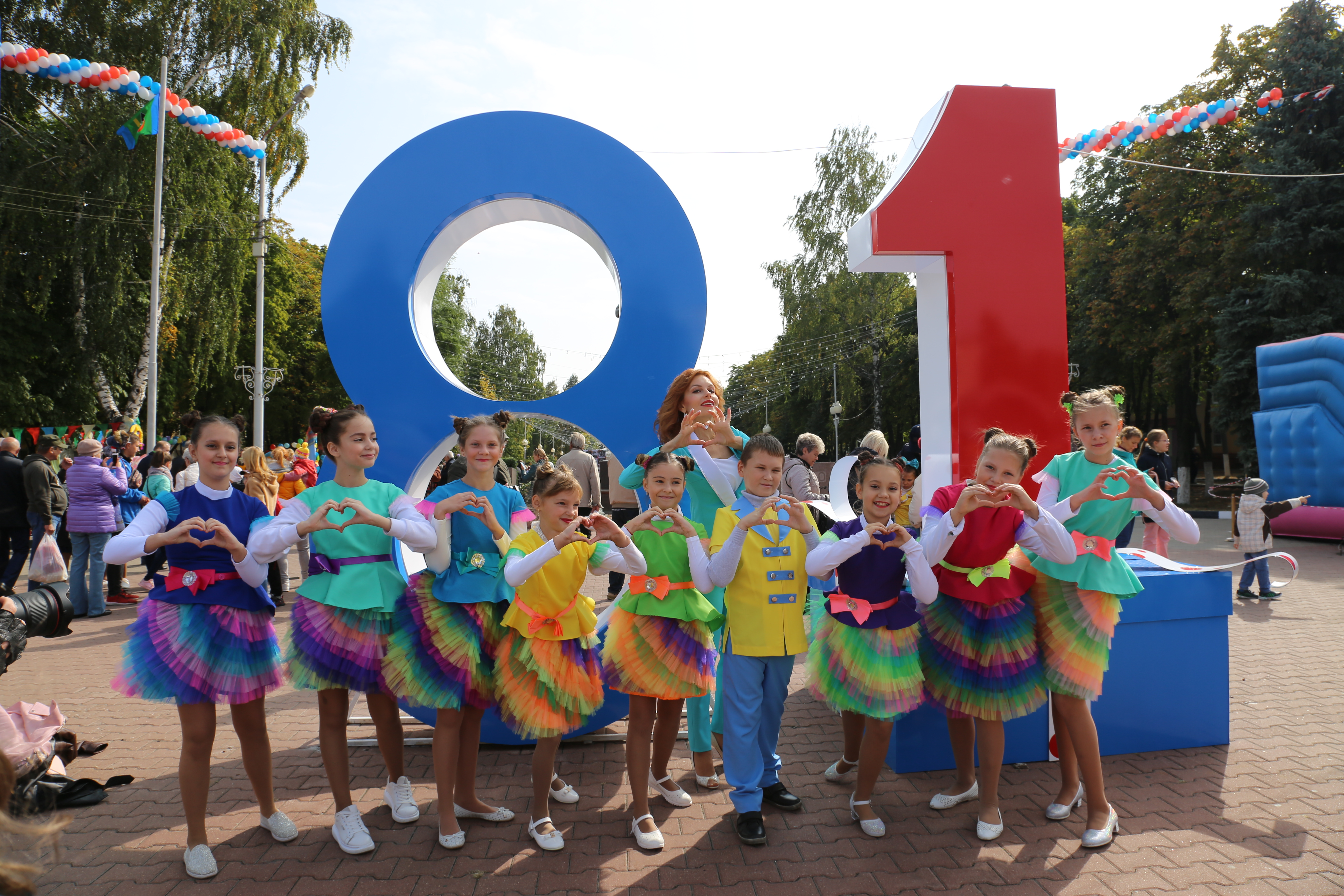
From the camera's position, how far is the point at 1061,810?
355cm

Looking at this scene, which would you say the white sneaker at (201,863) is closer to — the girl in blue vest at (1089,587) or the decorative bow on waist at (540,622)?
the decorative bow on waist at (540,622)

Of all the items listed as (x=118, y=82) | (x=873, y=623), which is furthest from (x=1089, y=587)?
(x=118, y=82)

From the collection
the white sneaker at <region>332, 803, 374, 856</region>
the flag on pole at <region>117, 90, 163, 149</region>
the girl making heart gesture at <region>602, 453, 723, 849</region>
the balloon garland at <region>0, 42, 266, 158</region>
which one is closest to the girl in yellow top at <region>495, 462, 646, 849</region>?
the girl making heart gesture at <region>602, 453, 723, 849</region>

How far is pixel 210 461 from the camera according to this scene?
325 cm

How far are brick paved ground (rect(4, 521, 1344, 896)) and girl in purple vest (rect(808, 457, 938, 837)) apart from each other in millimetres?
374

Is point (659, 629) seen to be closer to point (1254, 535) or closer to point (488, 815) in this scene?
point (488, 815)

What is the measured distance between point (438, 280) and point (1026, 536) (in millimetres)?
3433

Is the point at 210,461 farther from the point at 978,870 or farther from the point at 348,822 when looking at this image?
the point at 978,870

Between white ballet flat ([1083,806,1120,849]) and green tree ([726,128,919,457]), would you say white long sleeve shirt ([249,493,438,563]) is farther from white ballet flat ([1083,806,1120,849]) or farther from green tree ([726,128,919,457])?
green tree ([726,128,919,457])

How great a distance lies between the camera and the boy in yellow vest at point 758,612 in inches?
134

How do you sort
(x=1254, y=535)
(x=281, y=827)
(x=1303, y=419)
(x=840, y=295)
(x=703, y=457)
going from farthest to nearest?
1. (x=840, y=295)
2. (x=1303, y=419)
3. (x=1254, y=535)
4. (x=703, y=457)
5. (x=281, y=827)

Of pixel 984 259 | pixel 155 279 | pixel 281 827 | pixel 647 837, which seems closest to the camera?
pixel 647 837

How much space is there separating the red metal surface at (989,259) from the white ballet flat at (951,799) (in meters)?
1.68

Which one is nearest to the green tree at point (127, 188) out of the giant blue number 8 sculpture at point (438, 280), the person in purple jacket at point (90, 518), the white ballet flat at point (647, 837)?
the person in purple jacket at point (90, 518)
